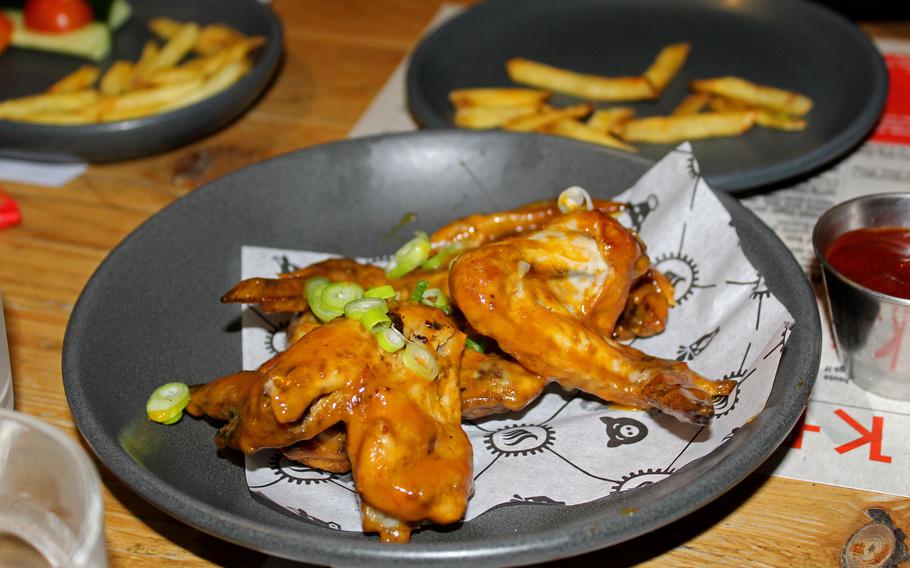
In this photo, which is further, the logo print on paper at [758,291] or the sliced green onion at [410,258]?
the sliced green onion at [410,258]

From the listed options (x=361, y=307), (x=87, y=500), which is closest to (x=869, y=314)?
(x=361, y=307)

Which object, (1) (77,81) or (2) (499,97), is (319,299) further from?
(1) (77,81)

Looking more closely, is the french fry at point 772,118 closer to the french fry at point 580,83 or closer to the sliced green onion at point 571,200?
the french fry at point 580,83

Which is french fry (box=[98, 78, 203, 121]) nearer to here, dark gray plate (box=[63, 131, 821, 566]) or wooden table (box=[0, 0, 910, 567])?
wooden table (box=[0, 0, 910, 567])

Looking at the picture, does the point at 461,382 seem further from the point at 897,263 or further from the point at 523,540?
the point at 897,263

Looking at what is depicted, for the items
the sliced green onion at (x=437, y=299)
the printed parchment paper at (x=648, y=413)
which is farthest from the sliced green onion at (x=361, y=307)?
the printed parchment paper at (x=648, y=413)

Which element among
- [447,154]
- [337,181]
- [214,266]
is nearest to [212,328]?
[214,266]

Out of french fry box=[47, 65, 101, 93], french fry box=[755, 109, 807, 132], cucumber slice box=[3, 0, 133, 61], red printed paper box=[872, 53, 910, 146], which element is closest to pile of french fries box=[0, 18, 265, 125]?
french fry box=[47, 65, 101, 93]

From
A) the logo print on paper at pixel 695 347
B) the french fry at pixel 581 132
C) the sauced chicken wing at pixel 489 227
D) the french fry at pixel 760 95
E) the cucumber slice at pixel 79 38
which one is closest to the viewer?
the logo print on paper at pixel 695 347
